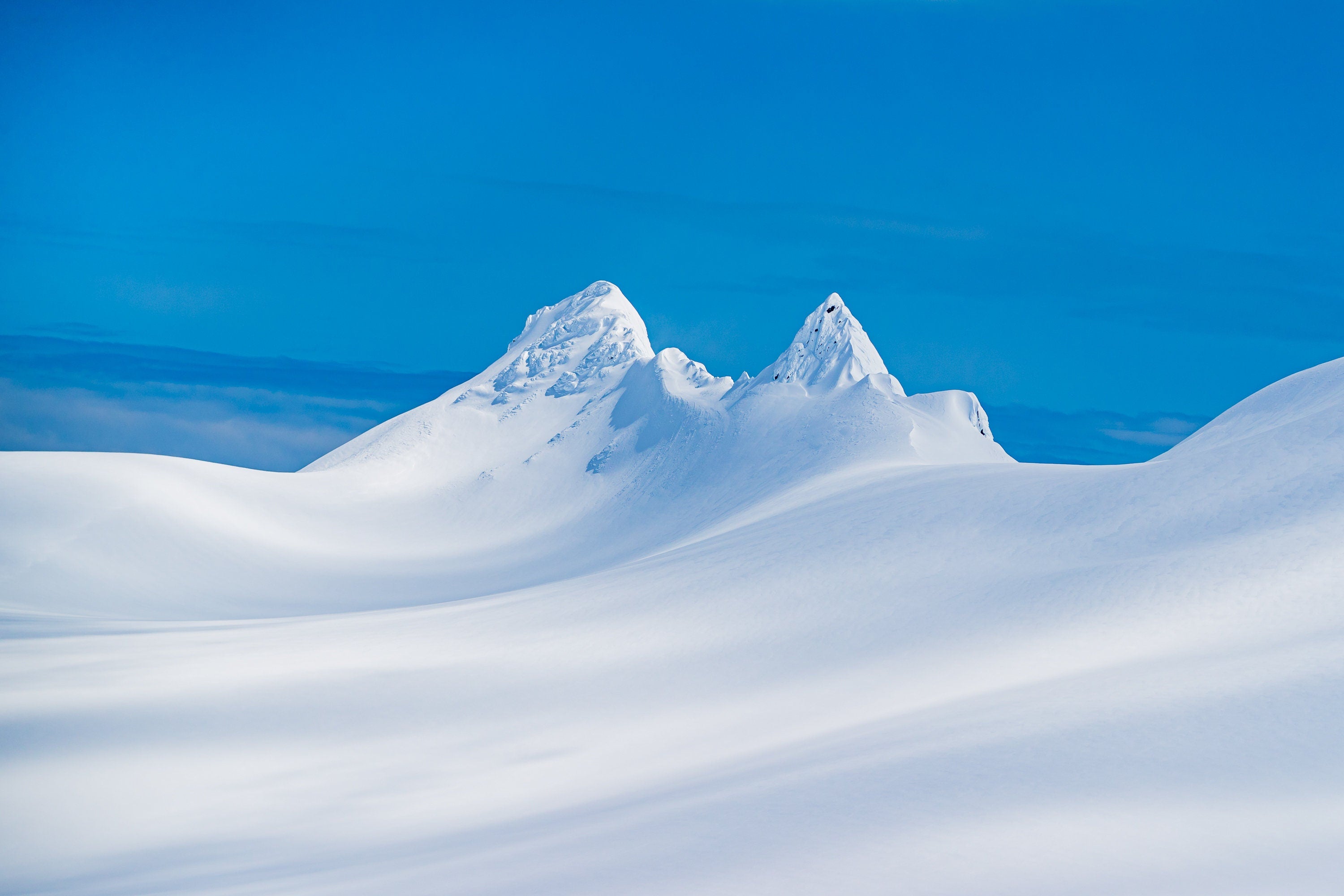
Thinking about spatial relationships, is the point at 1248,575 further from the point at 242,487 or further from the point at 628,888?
the point at 242,487

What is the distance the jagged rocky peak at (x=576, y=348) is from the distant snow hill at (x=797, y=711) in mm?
64107

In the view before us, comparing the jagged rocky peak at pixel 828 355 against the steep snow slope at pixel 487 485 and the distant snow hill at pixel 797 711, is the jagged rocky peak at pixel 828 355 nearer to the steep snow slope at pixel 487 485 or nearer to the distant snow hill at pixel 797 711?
the steep snow slope at pixel 487 485

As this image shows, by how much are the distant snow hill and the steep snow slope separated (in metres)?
7.33

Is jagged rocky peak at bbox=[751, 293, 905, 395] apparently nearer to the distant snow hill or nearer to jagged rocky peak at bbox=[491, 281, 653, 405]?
jagged rocky peak at bbox=[491, 281, 653, 405]

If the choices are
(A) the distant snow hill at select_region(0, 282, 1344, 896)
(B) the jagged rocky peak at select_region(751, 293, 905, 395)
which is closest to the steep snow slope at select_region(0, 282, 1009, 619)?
(B) the jagged rocky peak at select_region(751, 293, 905, 395)

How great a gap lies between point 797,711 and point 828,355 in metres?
68.4

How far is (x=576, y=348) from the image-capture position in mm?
119062

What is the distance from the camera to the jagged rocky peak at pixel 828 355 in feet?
288

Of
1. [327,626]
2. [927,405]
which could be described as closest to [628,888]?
[327,626]

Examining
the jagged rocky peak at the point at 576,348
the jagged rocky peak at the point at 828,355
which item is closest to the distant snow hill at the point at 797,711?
the jagged rocky peak at the point at 828,355

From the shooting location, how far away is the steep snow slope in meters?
59.8

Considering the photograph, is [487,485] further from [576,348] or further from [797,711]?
[797,711]

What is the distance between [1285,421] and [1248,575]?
14.5 m

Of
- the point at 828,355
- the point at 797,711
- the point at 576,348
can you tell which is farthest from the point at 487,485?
the point at 797,711
